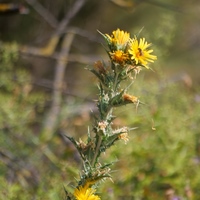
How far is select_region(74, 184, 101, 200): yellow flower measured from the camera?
191 centimetres

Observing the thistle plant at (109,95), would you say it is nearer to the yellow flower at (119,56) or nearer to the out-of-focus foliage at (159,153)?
the yellow flower at (119,56)

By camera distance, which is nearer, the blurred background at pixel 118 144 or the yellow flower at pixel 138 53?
the yellow flower at pixel 138 53

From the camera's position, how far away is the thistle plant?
1896mm

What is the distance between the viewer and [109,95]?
1.96 meters

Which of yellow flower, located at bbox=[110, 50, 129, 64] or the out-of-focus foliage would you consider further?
the out-of-focus foliage

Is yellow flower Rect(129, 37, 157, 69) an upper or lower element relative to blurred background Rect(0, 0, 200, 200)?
lower

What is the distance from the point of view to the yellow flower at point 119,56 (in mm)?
1870

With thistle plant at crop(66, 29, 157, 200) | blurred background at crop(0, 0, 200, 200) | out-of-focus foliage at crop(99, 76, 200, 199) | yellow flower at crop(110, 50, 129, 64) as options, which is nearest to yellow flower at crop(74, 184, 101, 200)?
thistle plant at crop(66, 29, 157, 200)

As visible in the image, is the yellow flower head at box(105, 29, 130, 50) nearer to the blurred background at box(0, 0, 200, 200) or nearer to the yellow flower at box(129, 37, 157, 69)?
the yellow flower at box(129, 37, 157, 69)

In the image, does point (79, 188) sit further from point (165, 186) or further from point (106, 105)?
point (165, 186)

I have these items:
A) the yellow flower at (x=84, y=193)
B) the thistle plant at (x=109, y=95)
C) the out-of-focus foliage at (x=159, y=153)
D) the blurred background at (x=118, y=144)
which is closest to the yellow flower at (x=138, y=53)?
the thistle plant at (x=109, y=95)

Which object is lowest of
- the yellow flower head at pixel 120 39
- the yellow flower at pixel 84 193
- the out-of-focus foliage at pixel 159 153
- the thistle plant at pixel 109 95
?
the yellow flower at pixel 84 193

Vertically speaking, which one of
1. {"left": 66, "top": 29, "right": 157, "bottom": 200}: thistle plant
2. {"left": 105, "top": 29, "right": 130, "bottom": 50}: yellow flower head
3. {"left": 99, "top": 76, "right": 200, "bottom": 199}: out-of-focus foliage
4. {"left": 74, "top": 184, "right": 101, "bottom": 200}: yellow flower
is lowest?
{"left": 74, "top": 184, "right": 101, "bottom": 200}: yellow flower

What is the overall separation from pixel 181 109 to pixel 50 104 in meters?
1.47
